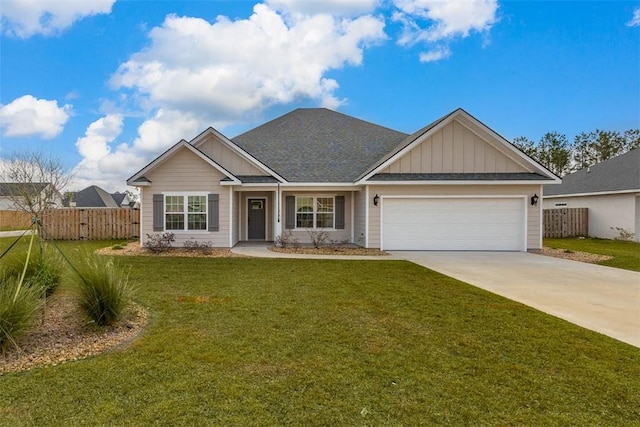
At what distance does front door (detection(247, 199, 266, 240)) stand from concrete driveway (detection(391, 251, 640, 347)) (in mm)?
6565

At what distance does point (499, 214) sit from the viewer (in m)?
13.5

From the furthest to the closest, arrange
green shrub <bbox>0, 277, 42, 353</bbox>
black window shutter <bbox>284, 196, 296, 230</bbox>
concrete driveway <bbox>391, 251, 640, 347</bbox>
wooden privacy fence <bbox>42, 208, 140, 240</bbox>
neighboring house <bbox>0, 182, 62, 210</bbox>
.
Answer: neighboring house <bbox>0, 182, 62, 210</bbox>
wooden privacy fence <bbox>42, 208, 140, 240</bbox>
black window shutter <bbox>284, 196, 296, 230</bbox>
concrete driveway <bbox>391, 251, 640, 347</bbox>
green shrub <bbox>0, 277, 42, 353</bbox>

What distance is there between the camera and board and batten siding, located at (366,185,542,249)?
43.7ft

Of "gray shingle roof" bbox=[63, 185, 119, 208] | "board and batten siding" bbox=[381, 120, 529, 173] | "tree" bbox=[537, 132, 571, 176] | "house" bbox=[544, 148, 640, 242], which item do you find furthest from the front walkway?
"tree" bbox=[537, 132, 571, 176]

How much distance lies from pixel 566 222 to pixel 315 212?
47.8 ft

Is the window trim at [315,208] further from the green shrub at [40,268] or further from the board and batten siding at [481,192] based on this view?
the green shrub at [40,268]

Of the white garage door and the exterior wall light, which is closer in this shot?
the exterior wall light

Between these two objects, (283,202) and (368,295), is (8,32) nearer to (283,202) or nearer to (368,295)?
(283,202)

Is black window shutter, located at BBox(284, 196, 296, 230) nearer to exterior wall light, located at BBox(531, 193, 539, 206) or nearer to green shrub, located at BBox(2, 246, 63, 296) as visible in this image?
exterior wall light, located at BBox(531, 193, 539, 206)

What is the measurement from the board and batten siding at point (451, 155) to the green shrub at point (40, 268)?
35.1 feet

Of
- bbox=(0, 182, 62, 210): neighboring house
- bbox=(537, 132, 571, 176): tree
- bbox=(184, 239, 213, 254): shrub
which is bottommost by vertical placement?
bbox=(184, 239, 213, 254): shrub

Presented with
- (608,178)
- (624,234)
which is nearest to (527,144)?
(608,178)

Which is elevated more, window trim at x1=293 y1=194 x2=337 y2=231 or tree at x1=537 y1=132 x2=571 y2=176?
tree at x1=537 y1=132 x2=571 y2=176

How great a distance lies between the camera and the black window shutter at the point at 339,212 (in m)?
15.2
